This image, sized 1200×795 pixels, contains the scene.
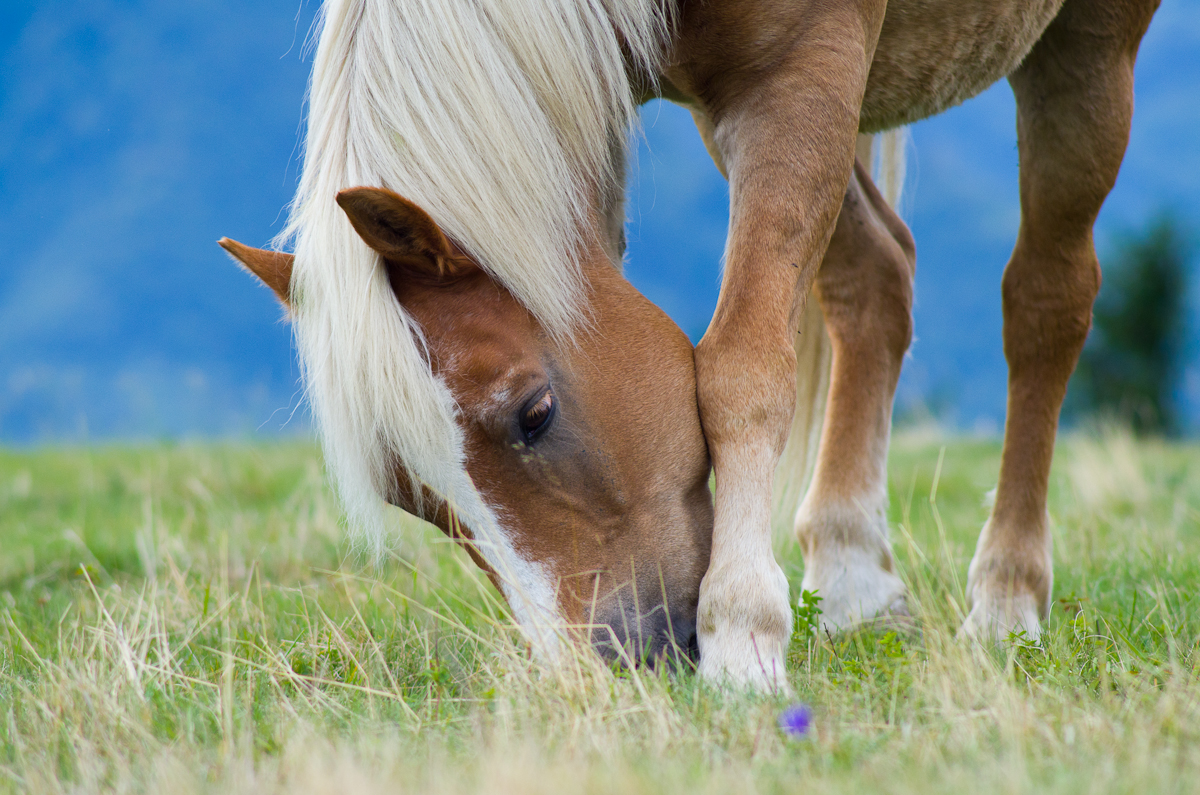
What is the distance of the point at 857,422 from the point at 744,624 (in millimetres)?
1432

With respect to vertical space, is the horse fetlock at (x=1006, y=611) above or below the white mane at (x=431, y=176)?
below

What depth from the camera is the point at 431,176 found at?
79.0 inches

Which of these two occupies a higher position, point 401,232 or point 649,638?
point 401,232

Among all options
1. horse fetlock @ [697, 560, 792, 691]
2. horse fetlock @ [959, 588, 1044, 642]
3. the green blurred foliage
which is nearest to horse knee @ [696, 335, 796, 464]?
horse fetlock @ [697, 560, 792, 691]

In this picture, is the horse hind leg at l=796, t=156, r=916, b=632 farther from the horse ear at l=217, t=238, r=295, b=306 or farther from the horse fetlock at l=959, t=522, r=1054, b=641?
the horse ear at l=217, t=238, r=295, b=306

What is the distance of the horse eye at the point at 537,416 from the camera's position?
195 cm

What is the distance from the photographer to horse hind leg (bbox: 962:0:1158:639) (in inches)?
118

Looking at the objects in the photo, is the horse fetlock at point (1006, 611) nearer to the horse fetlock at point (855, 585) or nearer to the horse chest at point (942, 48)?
the horse fetlock at point (855, 585)

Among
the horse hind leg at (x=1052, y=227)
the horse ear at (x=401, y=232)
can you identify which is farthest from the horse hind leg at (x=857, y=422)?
the horse ear at (x=401, y=232)

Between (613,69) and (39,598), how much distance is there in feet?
8.64

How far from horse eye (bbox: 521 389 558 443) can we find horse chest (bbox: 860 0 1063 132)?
141 cm

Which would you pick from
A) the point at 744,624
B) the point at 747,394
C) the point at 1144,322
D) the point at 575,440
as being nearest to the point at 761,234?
the point at 747,394

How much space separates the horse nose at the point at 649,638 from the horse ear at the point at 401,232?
827mm

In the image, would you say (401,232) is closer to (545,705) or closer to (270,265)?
(270,265)
